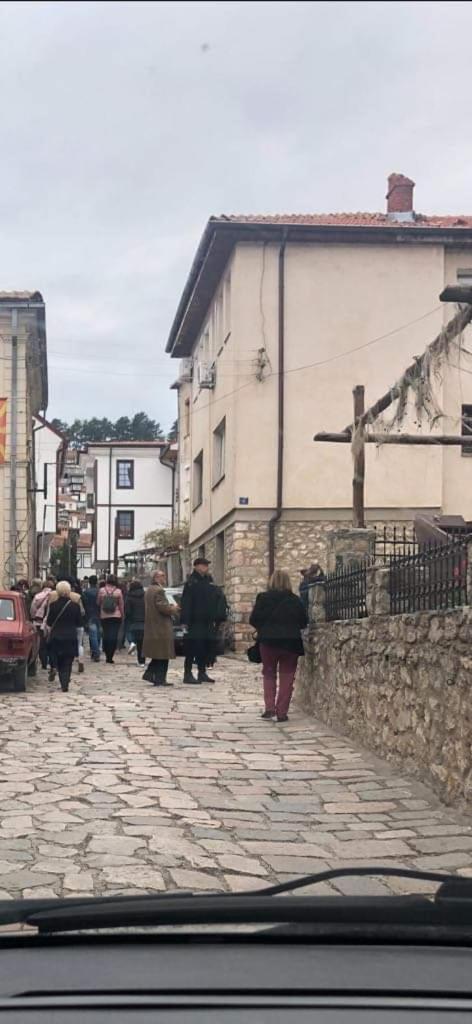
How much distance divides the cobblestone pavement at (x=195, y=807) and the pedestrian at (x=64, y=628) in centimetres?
243

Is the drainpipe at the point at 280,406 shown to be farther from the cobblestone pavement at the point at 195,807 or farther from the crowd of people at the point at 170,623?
the cobblestone pavement at the point at 195,807

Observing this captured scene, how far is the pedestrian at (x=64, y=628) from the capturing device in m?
14.7

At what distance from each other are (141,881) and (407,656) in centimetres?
380

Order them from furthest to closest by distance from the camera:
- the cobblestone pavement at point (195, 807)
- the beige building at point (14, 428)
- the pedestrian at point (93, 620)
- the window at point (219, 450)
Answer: the beige building at point (14, 428)
the window at point (219, 450)
the pedestrian at point (93, 620)
the cobblestone pavement at point (195, 807)

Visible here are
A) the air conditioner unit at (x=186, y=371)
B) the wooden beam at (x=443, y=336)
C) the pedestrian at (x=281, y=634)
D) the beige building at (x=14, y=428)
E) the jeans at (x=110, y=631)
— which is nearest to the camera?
the wooden beam at (x=443, y=336)

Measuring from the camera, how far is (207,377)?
26.1m

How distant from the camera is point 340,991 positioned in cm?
189

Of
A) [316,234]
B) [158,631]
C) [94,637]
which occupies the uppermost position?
[316,234]

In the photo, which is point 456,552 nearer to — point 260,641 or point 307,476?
point 260,641

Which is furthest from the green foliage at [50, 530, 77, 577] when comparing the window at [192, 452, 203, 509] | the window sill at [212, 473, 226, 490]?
the window sill at [212, 473, 226, 490]

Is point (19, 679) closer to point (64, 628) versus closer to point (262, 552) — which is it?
point (64, 628)

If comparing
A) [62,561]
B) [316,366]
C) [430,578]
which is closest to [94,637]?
[316,366]

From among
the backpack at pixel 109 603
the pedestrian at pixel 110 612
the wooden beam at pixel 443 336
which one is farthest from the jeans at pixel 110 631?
the wooden beam at pixel 443 336

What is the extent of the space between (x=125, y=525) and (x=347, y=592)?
51941mm
